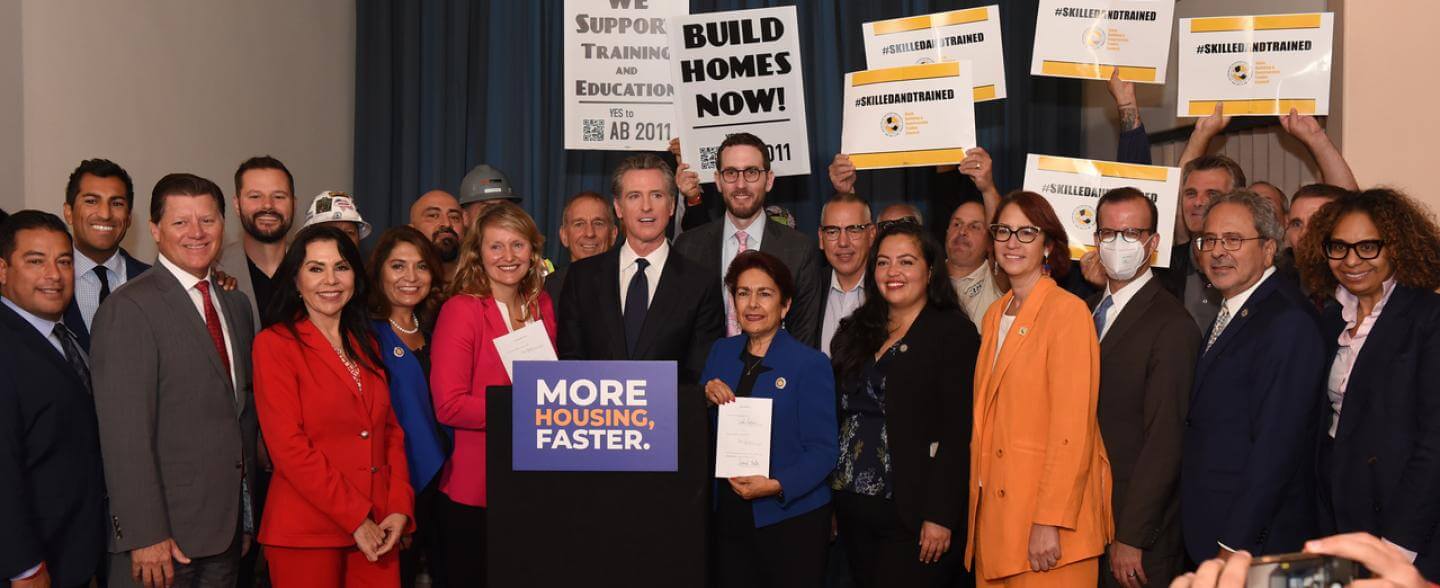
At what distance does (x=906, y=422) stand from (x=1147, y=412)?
2.24 ft

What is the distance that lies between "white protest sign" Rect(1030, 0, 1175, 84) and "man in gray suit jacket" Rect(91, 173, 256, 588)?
3212mm

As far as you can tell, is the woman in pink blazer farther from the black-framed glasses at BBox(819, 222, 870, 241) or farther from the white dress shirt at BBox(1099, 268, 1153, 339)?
the white dress shirt at BBox(1099, 268, 1153, 339)

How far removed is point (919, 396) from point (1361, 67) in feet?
7.78

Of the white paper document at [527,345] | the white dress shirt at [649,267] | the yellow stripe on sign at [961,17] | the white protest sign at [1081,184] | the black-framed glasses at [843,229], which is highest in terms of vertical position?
the yellow stripe on sign at [961,17]

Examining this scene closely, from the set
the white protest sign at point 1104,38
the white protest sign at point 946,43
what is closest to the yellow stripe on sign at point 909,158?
the white protest sign at point 946,43

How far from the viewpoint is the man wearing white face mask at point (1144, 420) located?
3.06 metres

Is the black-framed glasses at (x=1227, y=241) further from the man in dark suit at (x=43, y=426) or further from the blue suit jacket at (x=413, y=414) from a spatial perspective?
the man in dark suit at (x=43, y=426)

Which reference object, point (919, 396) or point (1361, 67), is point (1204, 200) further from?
point (919, 396)

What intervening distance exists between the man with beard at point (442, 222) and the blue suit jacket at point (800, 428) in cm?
225

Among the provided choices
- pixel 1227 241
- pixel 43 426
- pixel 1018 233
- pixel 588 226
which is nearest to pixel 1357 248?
pixel 1227 241

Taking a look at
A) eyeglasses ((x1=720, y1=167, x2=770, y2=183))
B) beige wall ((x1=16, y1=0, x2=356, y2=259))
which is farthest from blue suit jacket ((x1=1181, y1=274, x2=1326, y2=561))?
beige wall ((x1=16, y1=0, x2=356, y2=259))

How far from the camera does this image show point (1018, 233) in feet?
10.3

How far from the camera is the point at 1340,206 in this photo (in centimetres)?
293

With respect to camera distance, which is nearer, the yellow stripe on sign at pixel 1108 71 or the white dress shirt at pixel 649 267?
the white dress shirt at pixel 649 267
